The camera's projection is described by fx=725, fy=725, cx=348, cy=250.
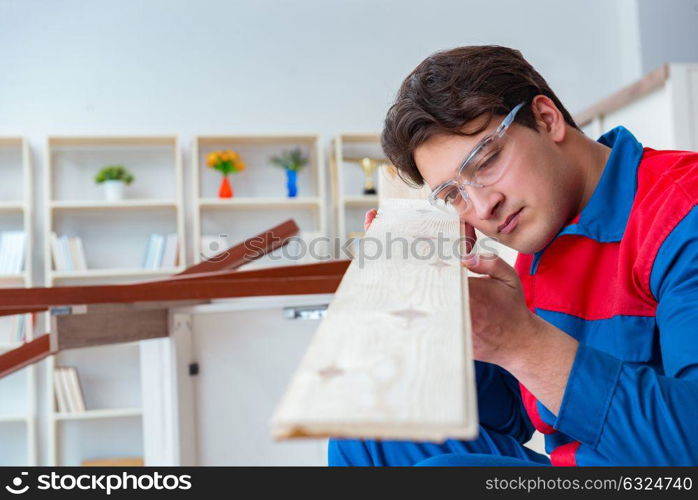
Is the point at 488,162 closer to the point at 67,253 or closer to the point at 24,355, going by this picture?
the point at 24,355

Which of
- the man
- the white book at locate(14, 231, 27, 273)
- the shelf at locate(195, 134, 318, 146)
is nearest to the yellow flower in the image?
the shelf at locate(195, 134, 318, 146)

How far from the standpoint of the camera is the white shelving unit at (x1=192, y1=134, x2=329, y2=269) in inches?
194

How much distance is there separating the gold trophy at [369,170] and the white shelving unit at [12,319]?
7.16 ft

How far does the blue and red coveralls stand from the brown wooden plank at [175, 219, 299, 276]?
1.03m

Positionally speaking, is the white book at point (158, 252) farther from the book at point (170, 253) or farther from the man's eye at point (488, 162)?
the man's eye at point (488, 162)

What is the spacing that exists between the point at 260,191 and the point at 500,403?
12.9 feet

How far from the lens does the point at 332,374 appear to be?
1.61 feet

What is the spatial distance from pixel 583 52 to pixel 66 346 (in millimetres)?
4647

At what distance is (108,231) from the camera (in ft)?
16.1

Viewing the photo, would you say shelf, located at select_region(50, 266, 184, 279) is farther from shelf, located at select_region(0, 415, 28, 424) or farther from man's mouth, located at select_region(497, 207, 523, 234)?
man's mouth, located at select_region(497, 207, 523, 234)

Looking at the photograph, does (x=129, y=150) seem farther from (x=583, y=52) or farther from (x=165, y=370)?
(x=583, y=52)

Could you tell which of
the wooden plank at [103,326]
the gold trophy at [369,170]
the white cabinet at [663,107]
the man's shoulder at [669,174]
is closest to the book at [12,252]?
the gold trophy at [369,170]

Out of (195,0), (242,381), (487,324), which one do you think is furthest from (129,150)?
(487,324)

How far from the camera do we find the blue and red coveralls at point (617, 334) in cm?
75
